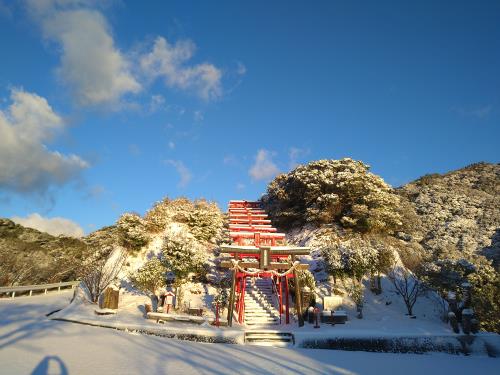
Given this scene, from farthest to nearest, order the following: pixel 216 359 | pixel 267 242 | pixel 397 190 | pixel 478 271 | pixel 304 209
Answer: pixel 397 190, pixel 304 209, pixel 267 242, pixel 478 271, pixel 216 359

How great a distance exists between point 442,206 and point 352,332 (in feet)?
78.1

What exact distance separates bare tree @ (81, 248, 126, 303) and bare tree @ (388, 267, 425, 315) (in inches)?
676

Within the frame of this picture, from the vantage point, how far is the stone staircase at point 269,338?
45.6 ft

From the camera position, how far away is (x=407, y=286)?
63.6 ft

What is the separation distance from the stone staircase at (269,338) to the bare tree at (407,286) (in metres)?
7.90

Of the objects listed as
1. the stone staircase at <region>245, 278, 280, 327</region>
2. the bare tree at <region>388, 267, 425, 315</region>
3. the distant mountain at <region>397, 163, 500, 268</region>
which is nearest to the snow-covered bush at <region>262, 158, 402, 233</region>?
the distant mountain at <region>397, 163, 500, 268</region>

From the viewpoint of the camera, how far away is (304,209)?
101ft

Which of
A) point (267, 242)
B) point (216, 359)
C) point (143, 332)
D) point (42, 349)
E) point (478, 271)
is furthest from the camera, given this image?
point (267, 242)

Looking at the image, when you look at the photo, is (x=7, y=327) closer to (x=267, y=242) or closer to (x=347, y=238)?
(x=267, y=242)

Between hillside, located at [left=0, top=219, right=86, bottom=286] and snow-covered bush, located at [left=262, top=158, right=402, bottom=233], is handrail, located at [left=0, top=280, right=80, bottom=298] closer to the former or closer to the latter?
hillside, located at [left=0, top=219, right=86, bottom=286]

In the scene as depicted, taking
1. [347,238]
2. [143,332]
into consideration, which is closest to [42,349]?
[143,332]

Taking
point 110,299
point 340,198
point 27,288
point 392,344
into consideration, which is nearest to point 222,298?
point 110,299

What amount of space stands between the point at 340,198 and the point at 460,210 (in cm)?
1314

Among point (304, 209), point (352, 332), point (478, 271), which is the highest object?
point (304, 209)
